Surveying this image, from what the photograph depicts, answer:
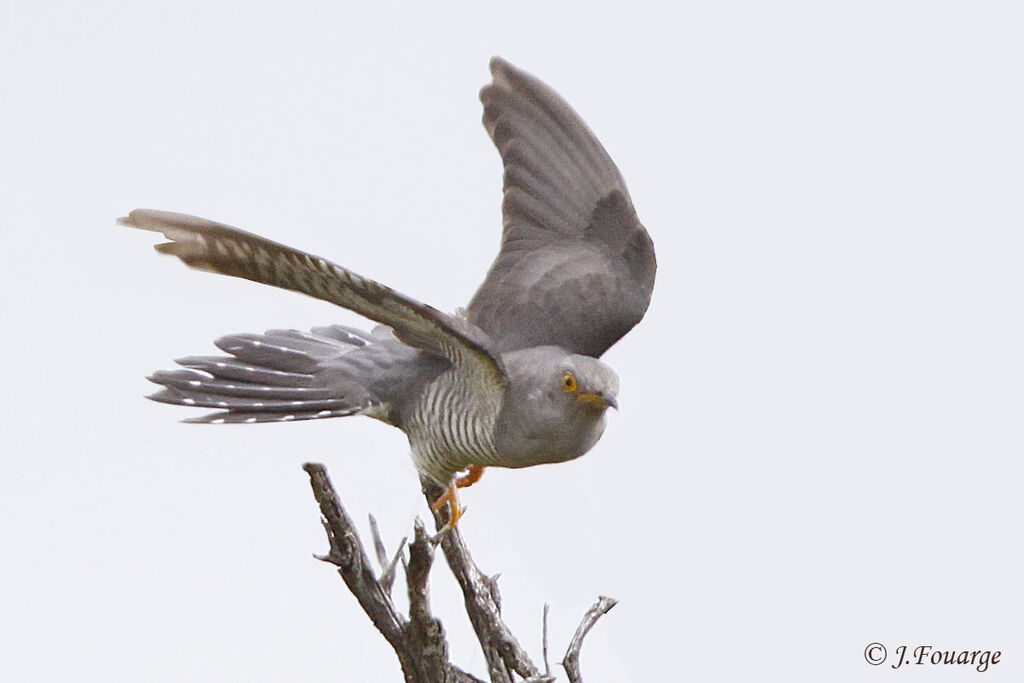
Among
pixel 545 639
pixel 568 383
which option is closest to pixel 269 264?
pixel 568 383

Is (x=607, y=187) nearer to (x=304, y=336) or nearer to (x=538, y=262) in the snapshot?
(x=538, y=262)

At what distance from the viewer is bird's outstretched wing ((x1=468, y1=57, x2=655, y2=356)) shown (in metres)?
2.91

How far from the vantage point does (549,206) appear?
2.99 m

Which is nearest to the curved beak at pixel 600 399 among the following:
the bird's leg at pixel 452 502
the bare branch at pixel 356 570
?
the bird's leg at pixel 452 502

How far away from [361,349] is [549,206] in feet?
1.72

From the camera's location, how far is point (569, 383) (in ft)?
8.31

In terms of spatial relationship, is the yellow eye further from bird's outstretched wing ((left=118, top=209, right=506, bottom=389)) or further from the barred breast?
bird's outstretched wing ((left=118, top=209, right=506, bottom=389))

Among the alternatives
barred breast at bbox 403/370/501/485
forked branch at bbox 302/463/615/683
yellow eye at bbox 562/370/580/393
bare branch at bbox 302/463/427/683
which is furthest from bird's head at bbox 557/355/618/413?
bare branch at bbox 302/463/427/683

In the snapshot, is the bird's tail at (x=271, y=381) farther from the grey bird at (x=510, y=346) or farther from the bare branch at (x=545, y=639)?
the bare branch at (x=545, y=639)

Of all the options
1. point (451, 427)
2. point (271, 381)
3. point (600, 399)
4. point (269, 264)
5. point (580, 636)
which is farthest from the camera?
point (580, 636)

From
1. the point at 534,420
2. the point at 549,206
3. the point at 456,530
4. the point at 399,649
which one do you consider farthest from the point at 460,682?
the point at 549,206

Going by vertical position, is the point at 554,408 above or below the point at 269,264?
below

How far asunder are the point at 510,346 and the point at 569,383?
0.37 meters

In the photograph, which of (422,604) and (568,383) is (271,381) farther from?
(568,383)
